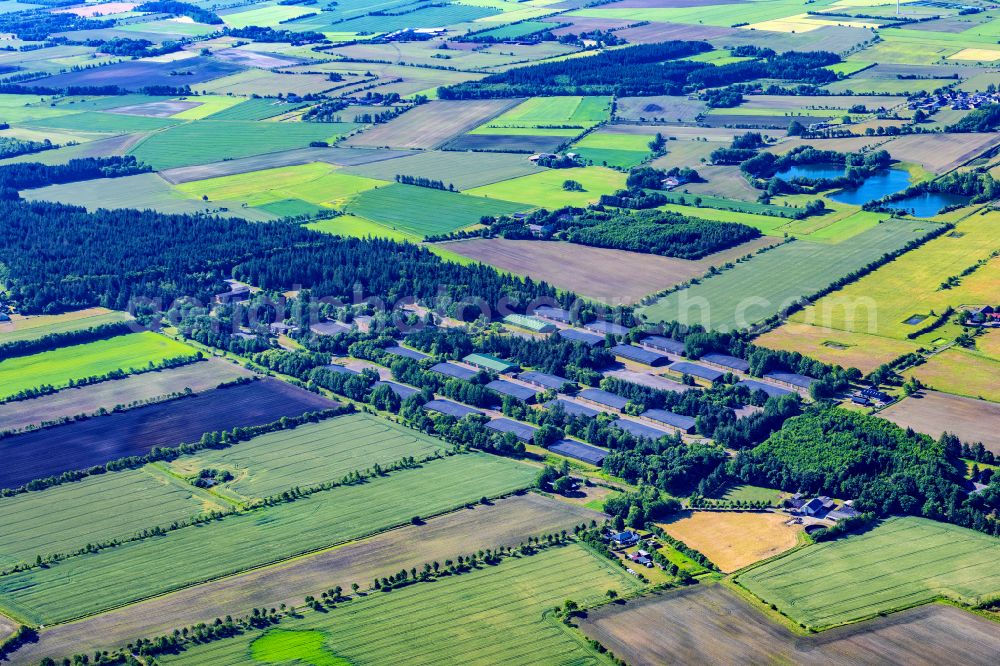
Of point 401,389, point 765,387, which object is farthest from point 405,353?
point 765,387

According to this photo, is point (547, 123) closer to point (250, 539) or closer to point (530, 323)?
point (530, 323)

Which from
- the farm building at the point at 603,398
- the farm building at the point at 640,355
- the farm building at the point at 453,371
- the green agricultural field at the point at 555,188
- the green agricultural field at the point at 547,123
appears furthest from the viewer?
Result: the green agricultural field at the point at 547,123

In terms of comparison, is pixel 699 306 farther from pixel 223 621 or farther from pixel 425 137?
pixel 425 137

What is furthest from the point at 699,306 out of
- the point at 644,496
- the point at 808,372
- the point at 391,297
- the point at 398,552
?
the point at 398,552

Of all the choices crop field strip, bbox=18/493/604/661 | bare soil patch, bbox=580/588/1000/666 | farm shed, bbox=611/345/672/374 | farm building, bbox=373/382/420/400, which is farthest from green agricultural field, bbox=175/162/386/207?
bare soil patch, bbox=580/588/1000/666

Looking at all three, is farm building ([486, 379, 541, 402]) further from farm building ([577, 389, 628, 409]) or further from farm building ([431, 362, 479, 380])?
farm building ([577, 389, 628, 409])

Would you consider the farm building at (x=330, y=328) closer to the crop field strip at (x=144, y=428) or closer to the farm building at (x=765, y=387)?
the crop field strip at (x=144, y=428)

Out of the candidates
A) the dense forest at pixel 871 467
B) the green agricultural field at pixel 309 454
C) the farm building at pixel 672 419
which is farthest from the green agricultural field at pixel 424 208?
the dense forest at pixel 871 467
